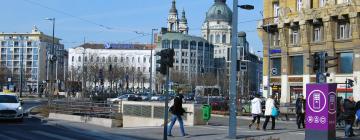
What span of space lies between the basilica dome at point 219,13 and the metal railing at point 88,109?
149m

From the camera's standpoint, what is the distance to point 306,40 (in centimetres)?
5825

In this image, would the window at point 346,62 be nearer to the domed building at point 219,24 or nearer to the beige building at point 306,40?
the beige building at point 306,40

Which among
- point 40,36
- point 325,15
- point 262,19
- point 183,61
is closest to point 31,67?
point 40,36

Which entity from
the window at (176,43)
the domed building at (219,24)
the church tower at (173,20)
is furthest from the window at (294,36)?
the church tower at (173,20)

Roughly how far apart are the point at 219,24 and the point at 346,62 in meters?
132

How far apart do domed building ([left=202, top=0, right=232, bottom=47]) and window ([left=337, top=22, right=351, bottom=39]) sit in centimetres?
12666

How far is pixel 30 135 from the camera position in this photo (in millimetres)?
22000

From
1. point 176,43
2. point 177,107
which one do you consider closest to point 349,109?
point 177,107

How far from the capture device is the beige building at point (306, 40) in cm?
5349

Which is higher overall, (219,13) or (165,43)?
(219,13)

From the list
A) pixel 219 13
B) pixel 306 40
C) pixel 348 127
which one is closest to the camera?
pixel 348 127

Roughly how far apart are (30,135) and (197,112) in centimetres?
863

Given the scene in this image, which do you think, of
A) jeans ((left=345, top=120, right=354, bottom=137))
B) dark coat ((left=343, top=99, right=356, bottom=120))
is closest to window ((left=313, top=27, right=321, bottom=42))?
dark coat ((left=343, top=99, right=356, bottom=120))

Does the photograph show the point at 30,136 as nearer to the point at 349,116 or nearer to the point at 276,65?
the point at 349,116
